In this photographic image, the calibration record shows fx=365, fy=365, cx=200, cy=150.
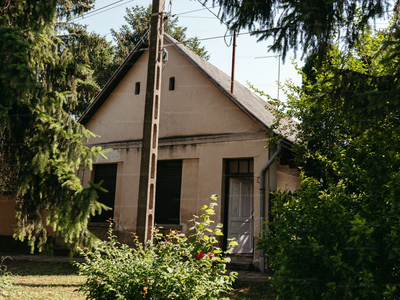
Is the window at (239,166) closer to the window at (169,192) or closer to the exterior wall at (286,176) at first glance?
the exterior wall at (286,176)

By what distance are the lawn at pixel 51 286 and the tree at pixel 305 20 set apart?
172 inches

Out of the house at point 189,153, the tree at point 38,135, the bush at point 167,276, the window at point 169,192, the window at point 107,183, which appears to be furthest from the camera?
the window at point 107,183

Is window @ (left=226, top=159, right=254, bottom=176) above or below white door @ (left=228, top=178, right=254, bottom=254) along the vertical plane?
above

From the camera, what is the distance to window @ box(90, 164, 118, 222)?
13055 millimetres

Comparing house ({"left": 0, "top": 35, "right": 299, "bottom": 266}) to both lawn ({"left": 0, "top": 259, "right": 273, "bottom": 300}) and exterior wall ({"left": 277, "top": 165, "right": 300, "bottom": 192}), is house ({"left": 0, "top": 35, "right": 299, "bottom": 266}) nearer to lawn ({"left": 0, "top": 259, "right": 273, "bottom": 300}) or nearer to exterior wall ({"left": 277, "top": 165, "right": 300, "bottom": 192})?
exterior wall ({"left": 277, "top": 165, "right": 300, "bottom": 192})

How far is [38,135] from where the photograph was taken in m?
6.88

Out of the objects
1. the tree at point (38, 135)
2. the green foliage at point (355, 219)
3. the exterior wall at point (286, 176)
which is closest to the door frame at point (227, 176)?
the exterior wall at point (286, 176)

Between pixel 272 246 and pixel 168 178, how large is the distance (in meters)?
7.44

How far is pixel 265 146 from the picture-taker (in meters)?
9.91

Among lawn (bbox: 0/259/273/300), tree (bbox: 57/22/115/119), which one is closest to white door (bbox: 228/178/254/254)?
lawn (bbox: 0/259/273/300)


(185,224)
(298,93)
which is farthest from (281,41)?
(185,224)

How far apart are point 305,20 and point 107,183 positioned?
33.3 feet

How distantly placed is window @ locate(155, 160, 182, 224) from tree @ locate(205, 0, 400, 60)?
7.09 meters

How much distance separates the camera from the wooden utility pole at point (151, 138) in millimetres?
6930
